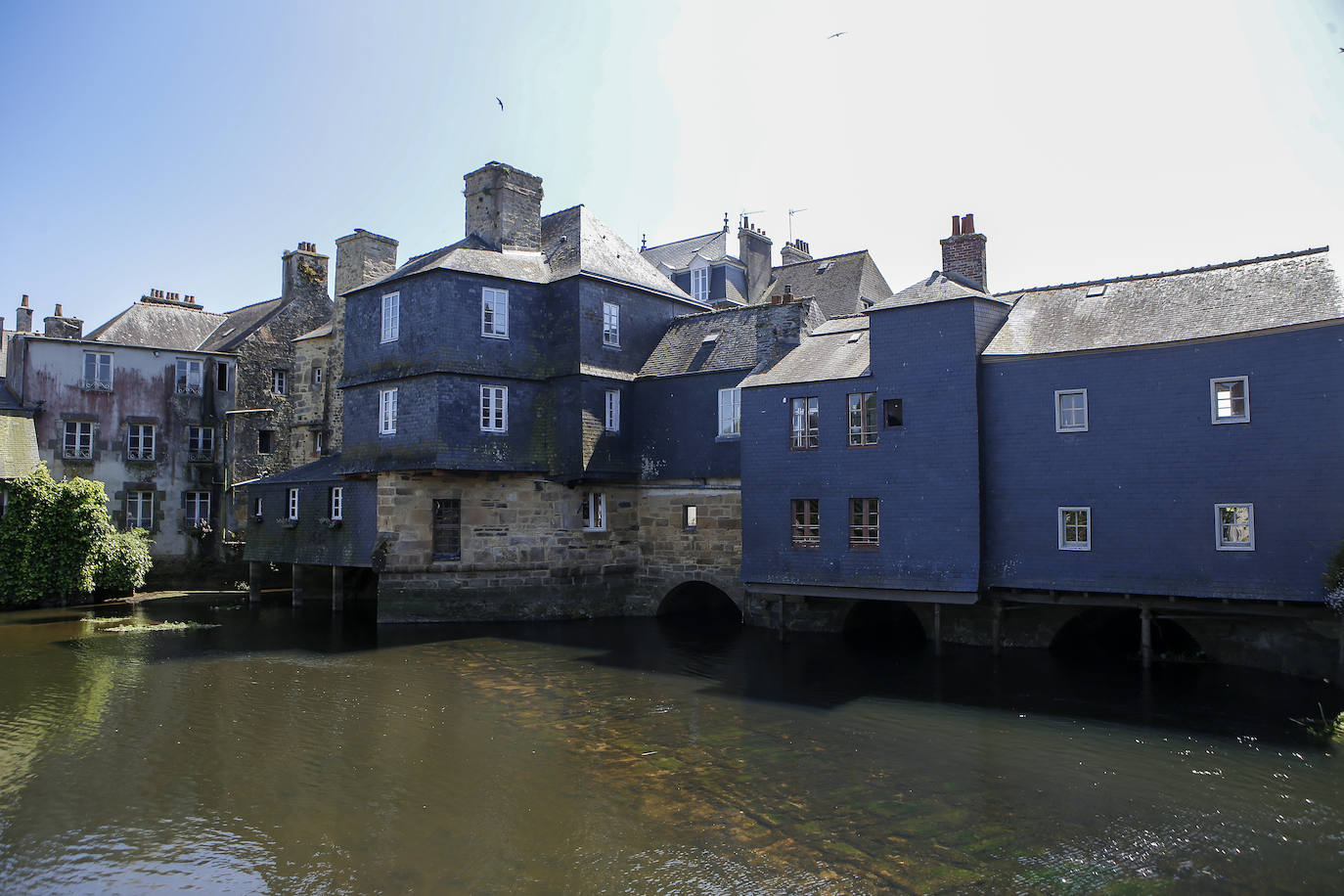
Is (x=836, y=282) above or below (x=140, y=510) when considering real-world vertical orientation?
above

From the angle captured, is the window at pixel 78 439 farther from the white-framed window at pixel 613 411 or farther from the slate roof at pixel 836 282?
the slate roof at pixel 836 282

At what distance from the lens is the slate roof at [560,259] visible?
27.3m

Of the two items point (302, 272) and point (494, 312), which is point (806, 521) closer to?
point (494, 312)

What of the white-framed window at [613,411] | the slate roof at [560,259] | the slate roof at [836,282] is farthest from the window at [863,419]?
the slate roof at [836,282]

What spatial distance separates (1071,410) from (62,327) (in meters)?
39.6

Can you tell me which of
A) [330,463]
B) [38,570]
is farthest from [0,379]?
[330,463]

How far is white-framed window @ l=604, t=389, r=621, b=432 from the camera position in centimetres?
2775

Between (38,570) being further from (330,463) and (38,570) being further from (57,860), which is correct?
(57,860)

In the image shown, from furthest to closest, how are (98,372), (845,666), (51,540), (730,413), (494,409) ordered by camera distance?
(98,372), (51,540), (494,409), (730,413), (845,666)

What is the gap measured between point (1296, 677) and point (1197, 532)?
3.34 metres

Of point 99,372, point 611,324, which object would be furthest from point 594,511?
point 99,372

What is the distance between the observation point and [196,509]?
36.8m

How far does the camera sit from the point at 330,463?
31.0 meters

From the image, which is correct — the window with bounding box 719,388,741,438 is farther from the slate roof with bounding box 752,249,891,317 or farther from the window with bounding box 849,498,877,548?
the slate roof with bounding box 752,249,891,317
